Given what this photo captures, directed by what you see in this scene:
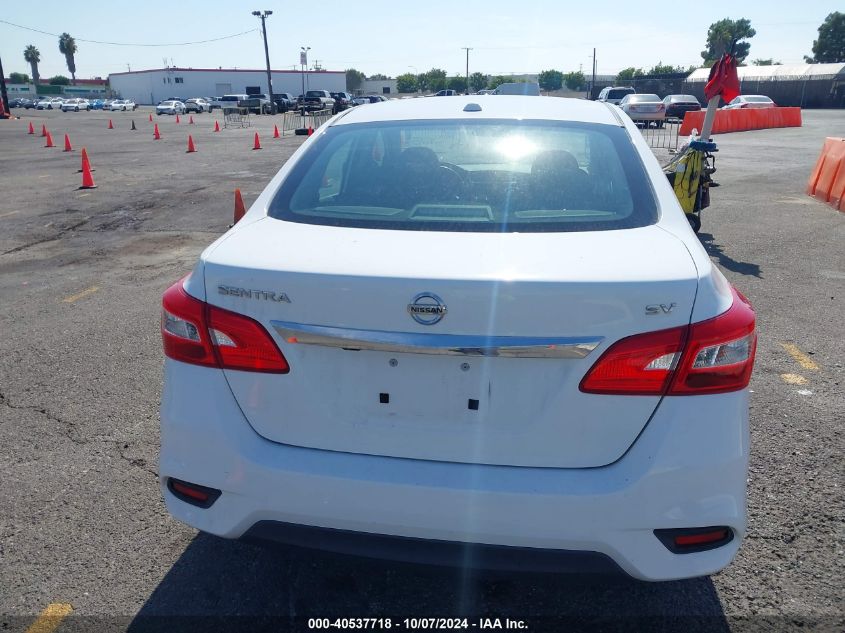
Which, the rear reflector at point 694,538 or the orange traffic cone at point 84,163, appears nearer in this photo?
the rear reflector at point 694,538

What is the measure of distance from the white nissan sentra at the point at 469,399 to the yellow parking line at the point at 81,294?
15.8ft

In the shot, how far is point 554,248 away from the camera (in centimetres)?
211

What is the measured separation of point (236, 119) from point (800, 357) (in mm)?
47511

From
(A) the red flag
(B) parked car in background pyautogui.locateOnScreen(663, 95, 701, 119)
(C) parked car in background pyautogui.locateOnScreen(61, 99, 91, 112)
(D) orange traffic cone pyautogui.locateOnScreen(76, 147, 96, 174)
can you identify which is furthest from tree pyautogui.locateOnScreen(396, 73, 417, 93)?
(A) the red flag

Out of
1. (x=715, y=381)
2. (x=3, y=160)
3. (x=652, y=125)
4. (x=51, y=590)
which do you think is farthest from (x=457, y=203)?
(x=652, y=125)

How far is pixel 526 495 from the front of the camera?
1.90 metres

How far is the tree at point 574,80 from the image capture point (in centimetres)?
10036

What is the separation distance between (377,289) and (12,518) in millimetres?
2275

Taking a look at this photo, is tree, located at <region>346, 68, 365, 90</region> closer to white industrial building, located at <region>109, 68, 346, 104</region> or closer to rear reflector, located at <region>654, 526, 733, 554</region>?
white industrial building, located at <region>109, 68, 346, 104</region>

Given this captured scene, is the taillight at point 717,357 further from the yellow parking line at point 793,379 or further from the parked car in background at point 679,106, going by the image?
the parked car in background at point 679,106

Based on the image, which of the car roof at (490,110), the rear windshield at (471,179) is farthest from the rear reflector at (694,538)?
the car roof at (490,110)

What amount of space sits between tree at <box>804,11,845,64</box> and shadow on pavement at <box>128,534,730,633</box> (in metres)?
118

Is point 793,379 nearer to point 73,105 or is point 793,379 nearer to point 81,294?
point 81,294

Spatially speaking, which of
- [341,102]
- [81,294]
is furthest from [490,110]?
[341,102]
